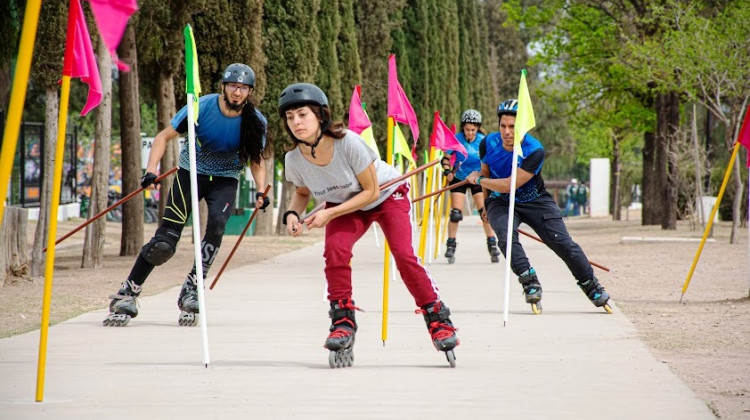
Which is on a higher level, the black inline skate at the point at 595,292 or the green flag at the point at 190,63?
the green flag at the point at 190,63

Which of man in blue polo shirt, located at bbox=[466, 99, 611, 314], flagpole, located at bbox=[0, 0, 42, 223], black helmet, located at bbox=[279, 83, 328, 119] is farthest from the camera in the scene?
man in blue polo shirt, located at bbox=[466, 99, 611, 314]

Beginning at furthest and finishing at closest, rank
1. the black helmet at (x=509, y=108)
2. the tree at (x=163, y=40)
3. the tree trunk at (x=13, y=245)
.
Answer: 1. the tree at (x=163, y=40)
2. the tree trunk at (x=13, y=245)
3. the black helmet at (x=509, y=108)

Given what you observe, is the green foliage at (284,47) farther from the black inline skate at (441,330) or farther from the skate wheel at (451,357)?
the skate wheel at (451,357)

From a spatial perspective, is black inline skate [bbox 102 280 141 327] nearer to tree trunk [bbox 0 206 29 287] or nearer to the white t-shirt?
the white t-shirt

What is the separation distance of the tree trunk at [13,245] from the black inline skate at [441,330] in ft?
21.1

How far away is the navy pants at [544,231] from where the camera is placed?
1002 centimetres

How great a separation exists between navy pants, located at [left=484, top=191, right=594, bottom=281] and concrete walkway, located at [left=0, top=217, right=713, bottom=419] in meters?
0.40

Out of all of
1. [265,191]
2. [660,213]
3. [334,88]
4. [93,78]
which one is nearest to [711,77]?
[334,88]

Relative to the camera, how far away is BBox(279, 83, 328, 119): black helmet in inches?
261

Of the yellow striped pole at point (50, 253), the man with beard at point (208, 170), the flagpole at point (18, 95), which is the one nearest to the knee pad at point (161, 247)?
the man with beard at point (208, 170)

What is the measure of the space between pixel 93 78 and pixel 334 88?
2380 cm

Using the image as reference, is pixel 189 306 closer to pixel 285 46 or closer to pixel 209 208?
pixel 209 208

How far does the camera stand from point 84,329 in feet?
28.1

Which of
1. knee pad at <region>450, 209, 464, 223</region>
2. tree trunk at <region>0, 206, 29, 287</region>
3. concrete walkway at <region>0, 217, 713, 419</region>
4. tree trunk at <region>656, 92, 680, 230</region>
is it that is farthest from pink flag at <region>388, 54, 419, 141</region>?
tree trunk at <region>656, 92, 680, 230</region>
